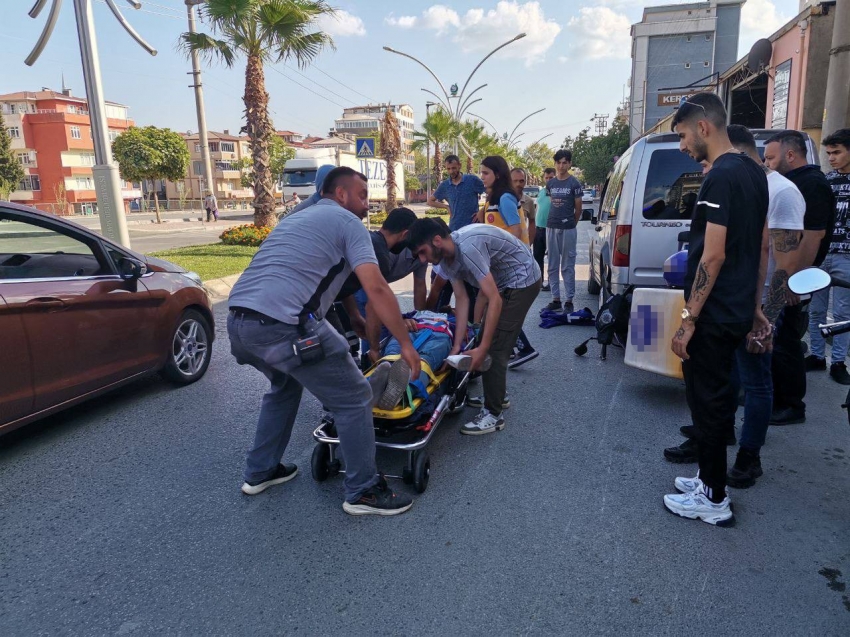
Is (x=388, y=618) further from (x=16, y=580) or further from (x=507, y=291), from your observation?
(x=507, y=291)

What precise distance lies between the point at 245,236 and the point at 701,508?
14.6 metres

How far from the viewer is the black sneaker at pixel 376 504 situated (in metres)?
3.16

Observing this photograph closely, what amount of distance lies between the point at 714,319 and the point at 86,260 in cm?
430

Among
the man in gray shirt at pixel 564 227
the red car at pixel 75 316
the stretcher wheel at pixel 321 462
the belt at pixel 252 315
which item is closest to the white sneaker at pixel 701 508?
the stretcher wheel at pixel 321 462

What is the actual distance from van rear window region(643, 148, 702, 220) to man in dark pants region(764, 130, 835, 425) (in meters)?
1.38

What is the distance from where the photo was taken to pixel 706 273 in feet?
9.21

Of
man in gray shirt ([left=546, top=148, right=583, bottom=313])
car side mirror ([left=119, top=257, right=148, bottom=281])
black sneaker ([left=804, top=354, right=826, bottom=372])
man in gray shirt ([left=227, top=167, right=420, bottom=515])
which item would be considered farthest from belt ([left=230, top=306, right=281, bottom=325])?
man in gray shirt ([left=546, top=148, right=583, bottom=313])

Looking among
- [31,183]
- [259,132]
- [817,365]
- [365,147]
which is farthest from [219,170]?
[817,365]

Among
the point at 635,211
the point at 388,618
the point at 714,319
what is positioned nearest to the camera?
the point at 388,618

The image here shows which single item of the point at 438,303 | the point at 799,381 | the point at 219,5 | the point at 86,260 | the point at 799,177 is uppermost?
the point at 219,5

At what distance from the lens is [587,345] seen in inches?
259

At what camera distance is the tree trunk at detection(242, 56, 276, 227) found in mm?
15594

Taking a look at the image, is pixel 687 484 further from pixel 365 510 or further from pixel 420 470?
pixel 365 510

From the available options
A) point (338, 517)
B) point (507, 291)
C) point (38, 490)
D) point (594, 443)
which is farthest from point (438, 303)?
point (38, 490)
